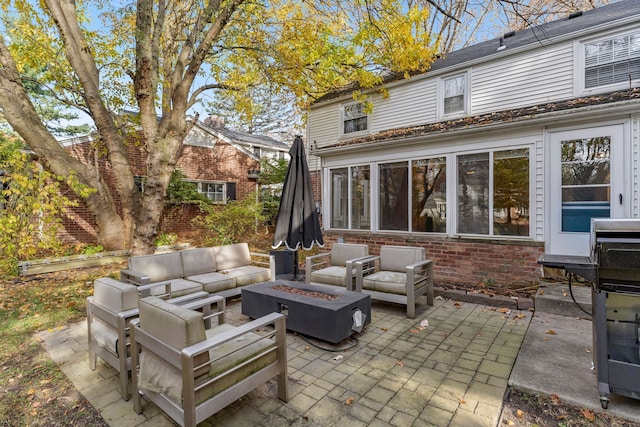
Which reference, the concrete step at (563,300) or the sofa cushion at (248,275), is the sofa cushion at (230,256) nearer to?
the sofa cushion at (248,275)

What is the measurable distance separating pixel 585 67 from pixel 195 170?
12855 millimetres

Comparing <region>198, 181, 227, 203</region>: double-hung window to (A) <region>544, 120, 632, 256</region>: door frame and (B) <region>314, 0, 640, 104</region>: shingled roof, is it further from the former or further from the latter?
(A) <region>544, 120, 632, 256</region>: door frame

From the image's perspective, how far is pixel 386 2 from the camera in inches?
305

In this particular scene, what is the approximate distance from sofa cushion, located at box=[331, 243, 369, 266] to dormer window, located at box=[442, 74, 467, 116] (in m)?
4.47

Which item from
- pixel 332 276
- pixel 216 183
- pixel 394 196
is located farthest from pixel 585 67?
pixel 216 183

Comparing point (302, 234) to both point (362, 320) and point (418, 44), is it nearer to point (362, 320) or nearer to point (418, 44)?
point (362, 320)

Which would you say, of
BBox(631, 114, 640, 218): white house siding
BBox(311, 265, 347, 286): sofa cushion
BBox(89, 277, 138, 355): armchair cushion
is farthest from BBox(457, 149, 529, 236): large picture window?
BBox(89, 277, 138, 355): armchair cushion

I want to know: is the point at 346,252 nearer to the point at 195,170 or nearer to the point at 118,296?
the point at 118,296

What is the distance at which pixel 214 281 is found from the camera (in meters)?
5.00

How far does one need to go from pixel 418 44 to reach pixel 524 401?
28.2ft

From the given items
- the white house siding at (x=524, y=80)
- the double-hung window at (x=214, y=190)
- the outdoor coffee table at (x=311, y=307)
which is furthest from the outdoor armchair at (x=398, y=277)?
the double-hung window at (x=214, y=190)

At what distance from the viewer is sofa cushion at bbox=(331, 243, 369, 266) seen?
5858mm

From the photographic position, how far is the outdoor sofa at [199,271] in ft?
15.3

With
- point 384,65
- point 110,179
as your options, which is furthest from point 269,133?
point 384,65
